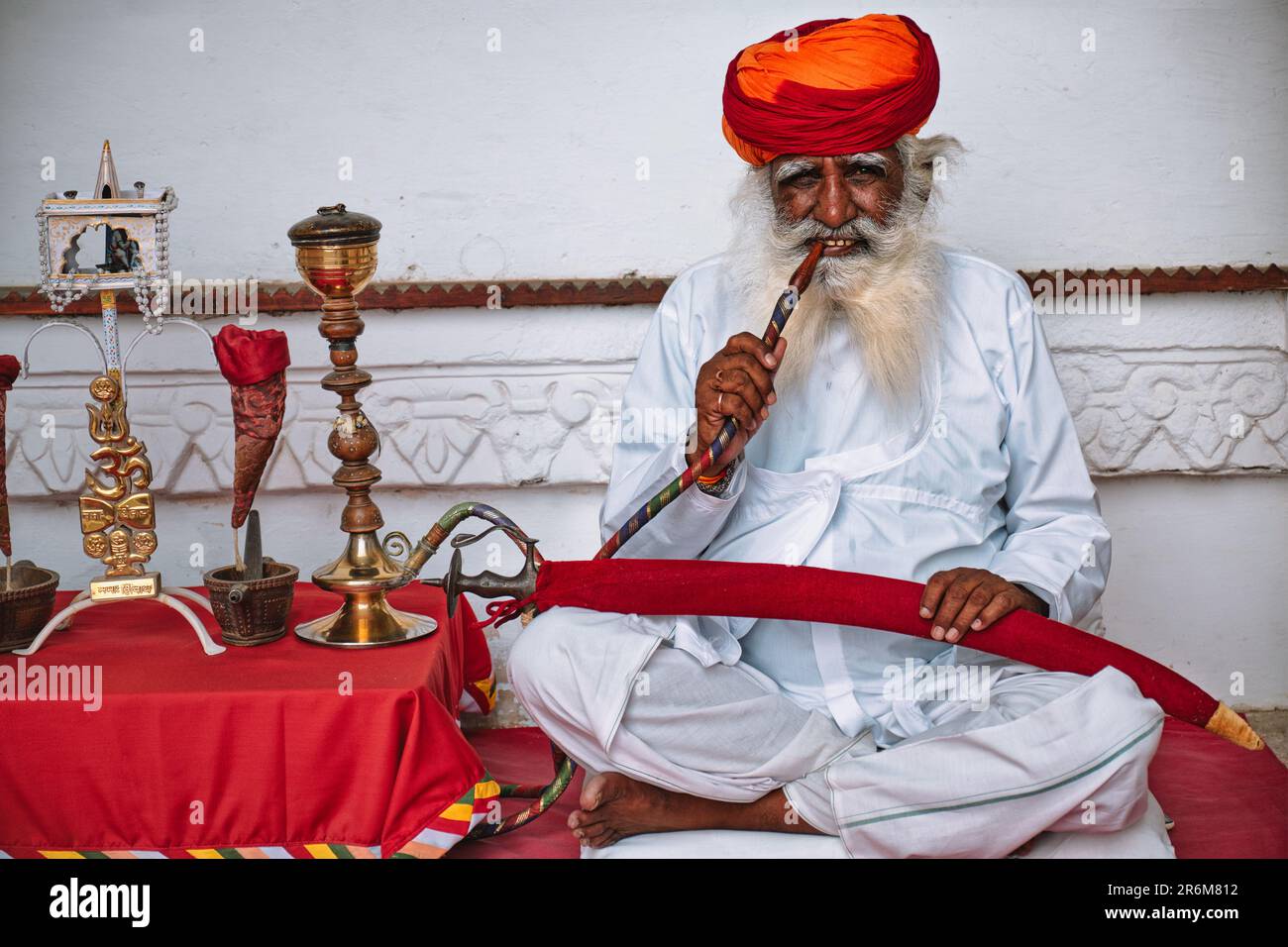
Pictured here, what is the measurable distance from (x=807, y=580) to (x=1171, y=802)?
111cm

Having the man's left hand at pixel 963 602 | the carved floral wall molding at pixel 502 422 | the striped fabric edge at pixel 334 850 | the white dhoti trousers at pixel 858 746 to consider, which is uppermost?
the carved floral wall molding at pixel 502 422

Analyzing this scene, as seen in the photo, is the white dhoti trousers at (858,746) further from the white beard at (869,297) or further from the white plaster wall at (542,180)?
the white plaster wall at (542,180)

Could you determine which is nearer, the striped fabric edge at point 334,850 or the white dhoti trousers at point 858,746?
the white dhoti trousers at point 858,746

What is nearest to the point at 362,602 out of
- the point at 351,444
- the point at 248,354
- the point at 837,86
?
the point at 351,444

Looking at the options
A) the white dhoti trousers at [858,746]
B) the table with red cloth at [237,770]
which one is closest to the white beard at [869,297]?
the white dhoti trousers at [858,746]

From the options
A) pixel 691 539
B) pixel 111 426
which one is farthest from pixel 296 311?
pixel 691 539

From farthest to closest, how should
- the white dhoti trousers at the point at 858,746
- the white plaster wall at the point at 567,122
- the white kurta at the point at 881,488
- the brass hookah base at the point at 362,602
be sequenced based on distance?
the white plaster wall at the point at 567,122, the brass hookah base at the point at 362,602, the white kurta at the point at 881,488, the white dhoti trousers at the point at 858,746

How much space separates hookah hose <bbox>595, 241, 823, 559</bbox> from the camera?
7.13 ft

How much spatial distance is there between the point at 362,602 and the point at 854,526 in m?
0.97

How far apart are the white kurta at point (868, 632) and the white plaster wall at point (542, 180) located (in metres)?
0.82

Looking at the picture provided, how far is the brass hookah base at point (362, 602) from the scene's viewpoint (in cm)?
247

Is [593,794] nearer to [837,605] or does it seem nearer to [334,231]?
[837,605]

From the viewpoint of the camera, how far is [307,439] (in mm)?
3367

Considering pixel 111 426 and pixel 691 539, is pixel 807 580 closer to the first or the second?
pixel 691 539
